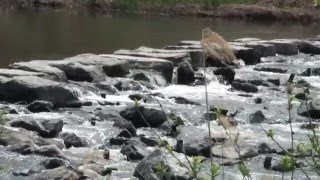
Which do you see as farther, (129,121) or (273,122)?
(273,122)

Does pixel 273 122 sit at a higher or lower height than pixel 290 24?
higher

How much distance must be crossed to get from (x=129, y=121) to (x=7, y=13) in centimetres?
1752

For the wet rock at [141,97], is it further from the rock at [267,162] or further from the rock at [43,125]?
the rock at [267,162]

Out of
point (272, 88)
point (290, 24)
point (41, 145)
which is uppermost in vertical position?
point (41, 145)

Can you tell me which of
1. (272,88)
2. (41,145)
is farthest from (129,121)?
(272,88)

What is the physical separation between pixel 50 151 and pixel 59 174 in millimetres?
754

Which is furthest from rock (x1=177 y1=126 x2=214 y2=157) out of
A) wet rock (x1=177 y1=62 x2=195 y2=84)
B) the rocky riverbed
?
wet rock (x1=177 y1=62 x2=195 y2=84)

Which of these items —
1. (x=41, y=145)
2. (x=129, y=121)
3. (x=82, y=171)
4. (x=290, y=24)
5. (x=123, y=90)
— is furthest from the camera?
(x=290, y=24)

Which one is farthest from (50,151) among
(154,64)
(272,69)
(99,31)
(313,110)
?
(99,31)

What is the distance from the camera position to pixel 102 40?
17375 millimetres

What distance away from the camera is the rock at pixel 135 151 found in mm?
6455

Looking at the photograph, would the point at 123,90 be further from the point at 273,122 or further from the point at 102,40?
the point at 102,40

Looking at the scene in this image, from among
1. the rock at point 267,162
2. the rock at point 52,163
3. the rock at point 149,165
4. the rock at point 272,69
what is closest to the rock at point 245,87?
the rock at point 272,69

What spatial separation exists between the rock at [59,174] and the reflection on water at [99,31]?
735cm
